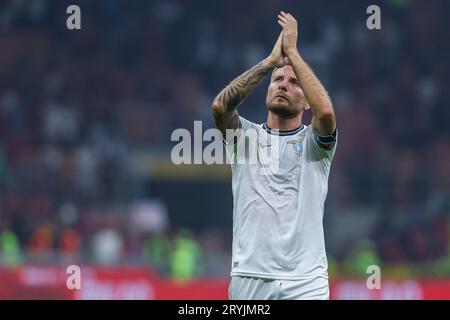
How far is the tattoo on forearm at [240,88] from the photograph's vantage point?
670 centimetres

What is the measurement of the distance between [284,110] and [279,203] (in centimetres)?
56

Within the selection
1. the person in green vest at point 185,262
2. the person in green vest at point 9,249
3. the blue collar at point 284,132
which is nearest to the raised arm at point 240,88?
the blue collar at point 284,132

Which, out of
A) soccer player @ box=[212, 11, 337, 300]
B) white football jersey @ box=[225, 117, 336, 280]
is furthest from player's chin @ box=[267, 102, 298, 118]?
white football jersey @ box=[225, 117, 336, 280]

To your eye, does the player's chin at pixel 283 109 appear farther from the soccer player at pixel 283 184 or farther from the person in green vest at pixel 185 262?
the person in green vest at pixel 185 262

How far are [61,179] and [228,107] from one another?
12.4 metres

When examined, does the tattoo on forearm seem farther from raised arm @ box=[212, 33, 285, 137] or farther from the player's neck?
the player's neck

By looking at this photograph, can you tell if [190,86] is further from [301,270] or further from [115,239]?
[301,270]

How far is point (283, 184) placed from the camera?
6684 mm

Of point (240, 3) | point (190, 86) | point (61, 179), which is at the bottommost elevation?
point (61, 179)

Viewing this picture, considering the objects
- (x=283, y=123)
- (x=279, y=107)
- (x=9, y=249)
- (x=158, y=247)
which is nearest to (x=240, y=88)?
(x=279, y=107)

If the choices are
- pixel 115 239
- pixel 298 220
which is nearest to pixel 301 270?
pixel 298 220

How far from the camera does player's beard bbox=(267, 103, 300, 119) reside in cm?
674

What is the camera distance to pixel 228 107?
264 inches

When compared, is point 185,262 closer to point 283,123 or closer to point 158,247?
point 158,247
